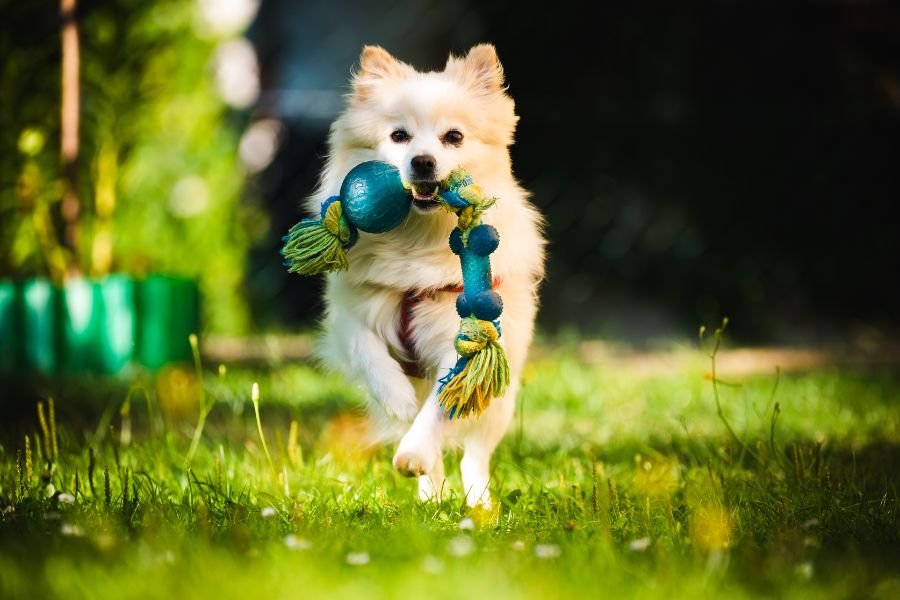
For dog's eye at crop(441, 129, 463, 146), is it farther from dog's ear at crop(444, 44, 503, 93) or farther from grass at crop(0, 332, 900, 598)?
grass at crop(0, 332, 900, 598)

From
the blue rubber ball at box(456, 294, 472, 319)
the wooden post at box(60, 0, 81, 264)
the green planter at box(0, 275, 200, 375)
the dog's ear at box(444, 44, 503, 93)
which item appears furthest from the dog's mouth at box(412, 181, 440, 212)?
the wooden post at box(60, 0, 81, 264)

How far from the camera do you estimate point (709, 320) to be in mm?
5891

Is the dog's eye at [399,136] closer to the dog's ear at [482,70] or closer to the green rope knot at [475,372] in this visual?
the dog's ear at [482,70]

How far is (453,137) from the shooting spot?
95.7 inches

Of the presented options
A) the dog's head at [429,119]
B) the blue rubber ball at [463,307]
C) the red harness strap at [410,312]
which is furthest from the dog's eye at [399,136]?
the blue rubber ball at [463,307]

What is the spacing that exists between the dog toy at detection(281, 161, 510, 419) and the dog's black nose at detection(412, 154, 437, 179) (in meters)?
0.04

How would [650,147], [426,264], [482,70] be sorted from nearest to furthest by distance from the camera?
[426,264]
[482,70]
[650,147]

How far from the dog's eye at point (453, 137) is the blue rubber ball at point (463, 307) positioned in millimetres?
485

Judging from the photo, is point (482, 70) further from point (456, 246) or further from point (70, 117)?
point (70, 117)

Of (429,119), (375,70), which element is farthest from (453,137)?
(375,70)

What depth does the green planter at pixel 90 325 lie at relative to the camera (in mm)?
3971

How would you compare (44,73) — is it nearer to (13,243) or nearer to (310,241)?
(13,243)

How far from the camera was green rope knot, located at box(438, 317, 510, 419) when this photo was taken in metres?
2.07

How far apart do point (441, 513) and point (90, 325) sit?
2543mm
